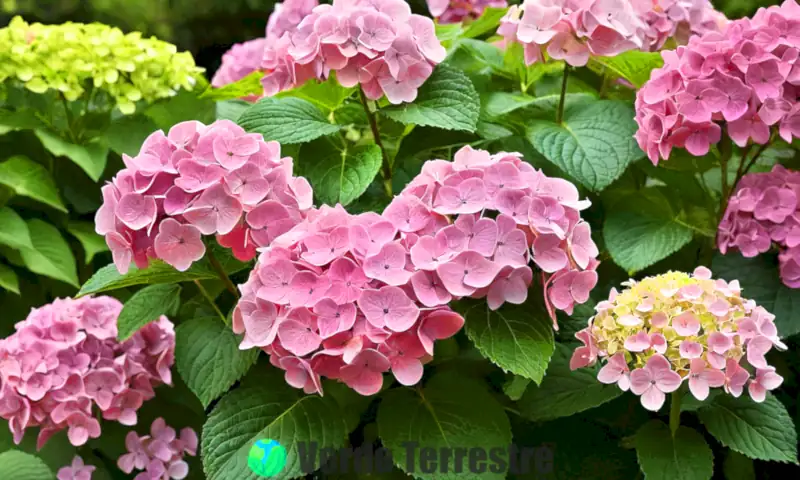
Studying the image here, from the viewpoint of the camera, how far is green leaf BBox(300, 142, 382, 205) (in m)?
1.17

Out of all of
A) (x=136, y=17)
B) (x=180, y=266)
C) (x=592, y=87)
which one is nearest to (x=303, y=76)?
(x=180, y=266)

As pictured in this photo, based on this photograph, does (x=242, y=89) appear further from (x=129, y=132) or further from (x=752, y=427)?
(x=752, y=427)

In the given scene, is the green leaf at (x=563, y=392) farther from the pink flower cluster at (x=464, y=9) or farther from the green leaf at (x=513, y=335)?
the pink flower cluster at (x=464, y=9)

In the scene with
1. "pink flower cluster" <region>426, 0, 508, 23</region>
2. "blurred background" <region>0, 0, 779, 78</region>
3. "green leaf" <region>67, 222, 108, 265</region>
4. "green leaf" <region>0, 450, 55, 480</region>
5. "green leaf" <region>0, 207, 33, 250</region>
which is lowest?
"blurred background" <region>0, 0, 779, 78</region>

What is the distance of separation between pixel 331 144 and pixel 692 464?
71 cm

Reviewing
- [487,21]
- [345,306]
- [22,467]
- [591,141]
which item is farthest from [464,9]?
[22,467]

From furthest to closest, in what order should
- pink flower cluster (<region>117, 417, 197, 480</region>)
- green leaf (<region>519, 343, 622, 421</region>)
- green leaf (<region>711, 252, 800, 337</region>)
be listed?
pink flower cluster (<region>117, 417, 197, 480</region>) → green leaf (<region>711, 252, 800, 337</region>) → green leaf (<region>519, 343, 622, 421</region>)

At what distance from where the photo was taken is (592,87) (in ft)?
5.38

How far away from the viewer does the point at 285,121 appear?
47.8 inches

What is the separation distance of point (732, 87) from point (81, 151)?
47.3 inches

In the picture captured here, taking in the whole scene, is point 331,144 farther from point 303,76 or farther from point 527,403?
point 527,403

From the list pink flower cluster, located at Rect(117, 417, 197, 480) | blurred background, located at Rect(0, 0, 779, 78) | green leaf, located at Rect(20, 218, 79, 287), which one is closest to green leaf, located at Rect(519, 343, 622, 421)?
pink flower cluster, located at Rect(117, 417, 197, 480)

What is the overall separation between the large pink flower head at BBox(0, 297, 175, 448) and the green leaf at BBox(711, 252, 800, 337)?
90cm

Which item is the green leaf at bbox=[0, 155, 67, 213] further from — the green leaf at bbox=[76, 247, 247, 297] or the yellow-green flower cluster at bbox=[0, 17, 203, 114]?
the green leaf at bbox=[76, 247, 247, 297]
